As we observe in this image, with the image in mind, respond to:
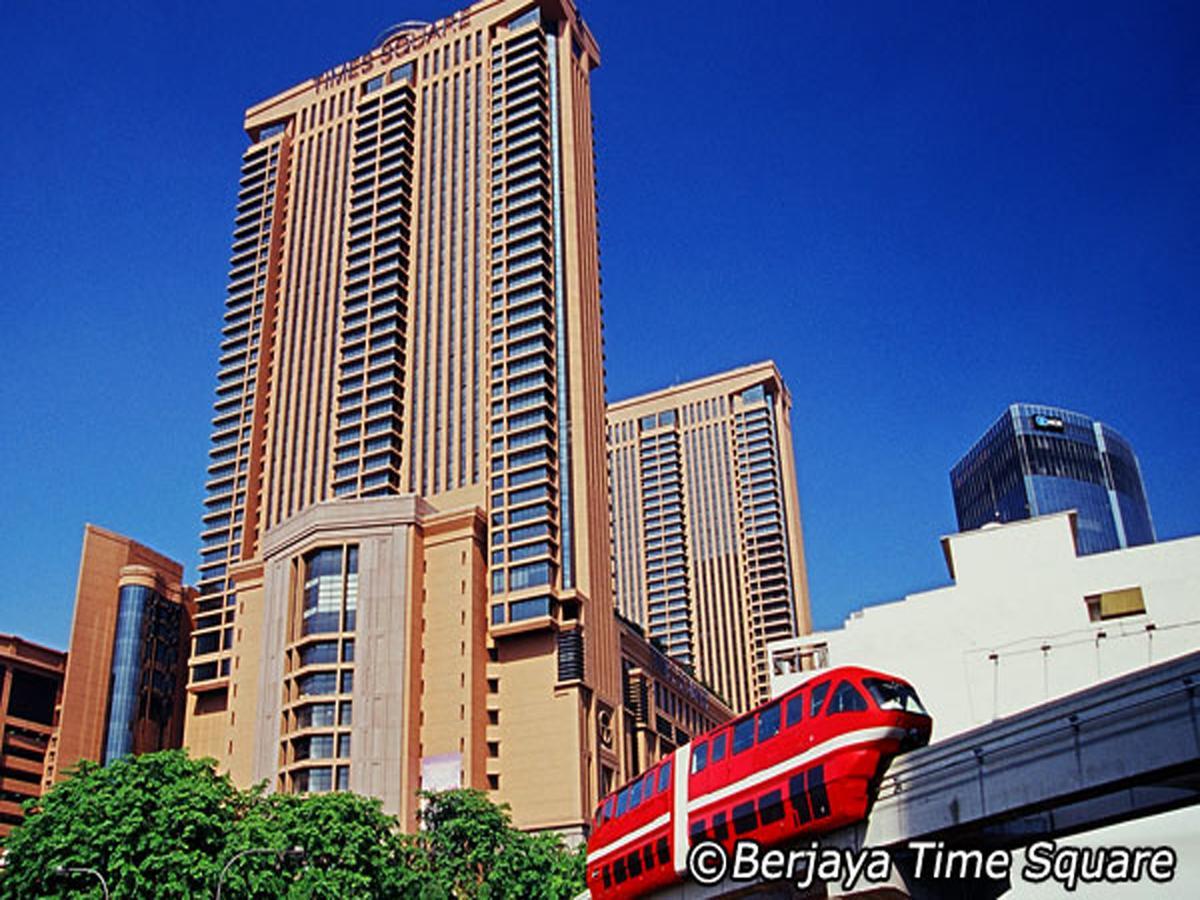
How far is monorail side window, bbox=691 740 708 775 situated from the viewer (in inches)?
1452

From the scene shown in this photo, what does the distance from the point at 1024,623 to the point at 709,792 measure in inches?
892

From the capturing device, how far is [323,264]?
487 ft

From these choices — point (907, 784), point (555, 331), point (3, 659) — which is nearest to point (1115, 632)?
point (907, 784)

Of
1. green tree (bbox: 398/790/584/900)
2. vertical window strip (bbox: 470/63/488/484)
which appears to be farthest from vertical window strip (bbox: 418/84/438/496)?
green tree (bbox: 398/790/584/900)

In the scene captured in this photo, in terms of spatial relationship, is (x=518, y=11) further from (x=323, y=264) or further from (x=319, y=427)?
(x=319, y=427)

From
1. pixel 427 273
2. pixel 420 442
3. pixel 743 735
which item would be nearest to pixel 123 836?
pixel 743 735

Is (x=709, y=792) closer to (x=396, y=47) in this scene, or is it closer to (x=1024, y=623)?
(x=1024, y=623)

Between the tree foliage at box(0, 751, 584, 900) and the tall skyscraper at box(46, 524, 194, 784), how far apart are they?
88010mm

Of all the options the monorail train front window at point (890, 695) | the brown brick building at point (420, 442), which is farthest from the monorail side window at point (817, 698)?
the brown brick building at point (420, 442)

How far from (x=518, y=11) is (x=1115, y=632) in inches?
4600

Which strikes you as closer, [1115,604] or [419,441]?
[1115,604]

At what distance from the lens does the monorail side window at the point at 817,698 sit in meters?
31.1

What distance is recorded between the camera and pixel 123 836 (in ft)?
175

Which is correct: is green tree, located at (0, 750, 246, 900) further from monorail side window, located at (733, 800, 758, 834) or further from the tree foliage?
monorail side window, located at (733, 800, 758, 834)
